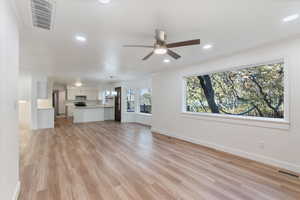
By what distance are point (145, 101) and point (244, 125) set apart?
5.18 metres

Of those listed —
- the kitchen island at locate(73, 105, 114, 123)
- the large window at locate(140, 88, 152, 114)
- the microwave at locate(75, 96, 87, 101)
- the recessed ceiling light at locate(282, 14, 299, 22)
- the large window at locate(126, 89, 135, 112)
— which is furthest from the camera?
the microwave at locate(75, 96, 87, 101)

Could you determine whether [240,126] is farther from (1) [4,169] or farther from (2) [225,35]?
(1) [4,169]

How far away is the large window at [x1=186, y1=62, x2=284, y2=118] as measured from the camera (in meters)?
3.14

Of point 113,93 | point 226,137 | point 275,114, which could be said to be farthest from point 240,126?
point 113,93

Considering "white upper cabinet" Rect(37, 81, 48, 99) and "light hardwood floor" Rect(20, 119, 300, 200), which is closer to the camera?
"light hardwood floor" Rect(20, 119, 300, 200)

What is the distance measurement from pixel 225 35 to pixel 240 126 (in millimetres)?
2090

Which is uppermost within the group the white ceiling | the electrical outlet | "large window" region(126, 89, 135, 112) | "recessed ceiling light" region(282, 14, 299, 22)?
"recessed ceiling light" region(282, 14, 299, 22)

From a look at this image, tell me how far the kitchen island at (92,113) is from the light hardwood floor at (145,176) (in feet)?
14.5

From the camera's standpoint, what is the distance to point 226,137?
3750 mm

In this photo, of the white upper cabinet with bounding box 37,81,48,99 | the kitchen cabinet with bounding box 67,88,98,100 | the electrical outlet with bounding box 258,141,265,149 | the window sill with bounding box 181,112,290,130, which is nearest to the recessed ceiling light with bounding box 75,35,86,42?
the window sill with bounding box 181,112,290,130

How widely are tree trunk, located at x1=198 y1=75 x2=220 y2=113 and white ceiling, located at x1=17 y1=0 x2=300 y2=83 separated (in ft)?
4.25

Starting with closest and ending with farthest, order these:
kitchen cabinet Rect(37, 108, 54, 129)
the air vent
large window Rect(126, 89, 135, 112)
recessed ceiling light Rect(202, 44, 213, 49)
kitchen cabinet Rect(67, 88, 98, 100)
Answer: the air vent, recessed ceiling light Rect(202, 44, 213, 49), kitchen cabinet Rect(37, 108, 54, 129), large window Rect(126, 89, 135, 112), kitchen cabinet Rect(67, 88, 98, 100)

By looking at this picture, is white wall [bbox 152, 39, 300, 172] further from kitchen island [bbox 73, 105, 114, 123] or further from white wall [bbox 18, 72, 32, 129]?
white wall [bbox 18, 72, 32, 129]

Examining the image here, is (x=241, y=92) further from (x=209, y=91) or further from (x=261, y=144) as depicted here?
(x=261, y=144)
